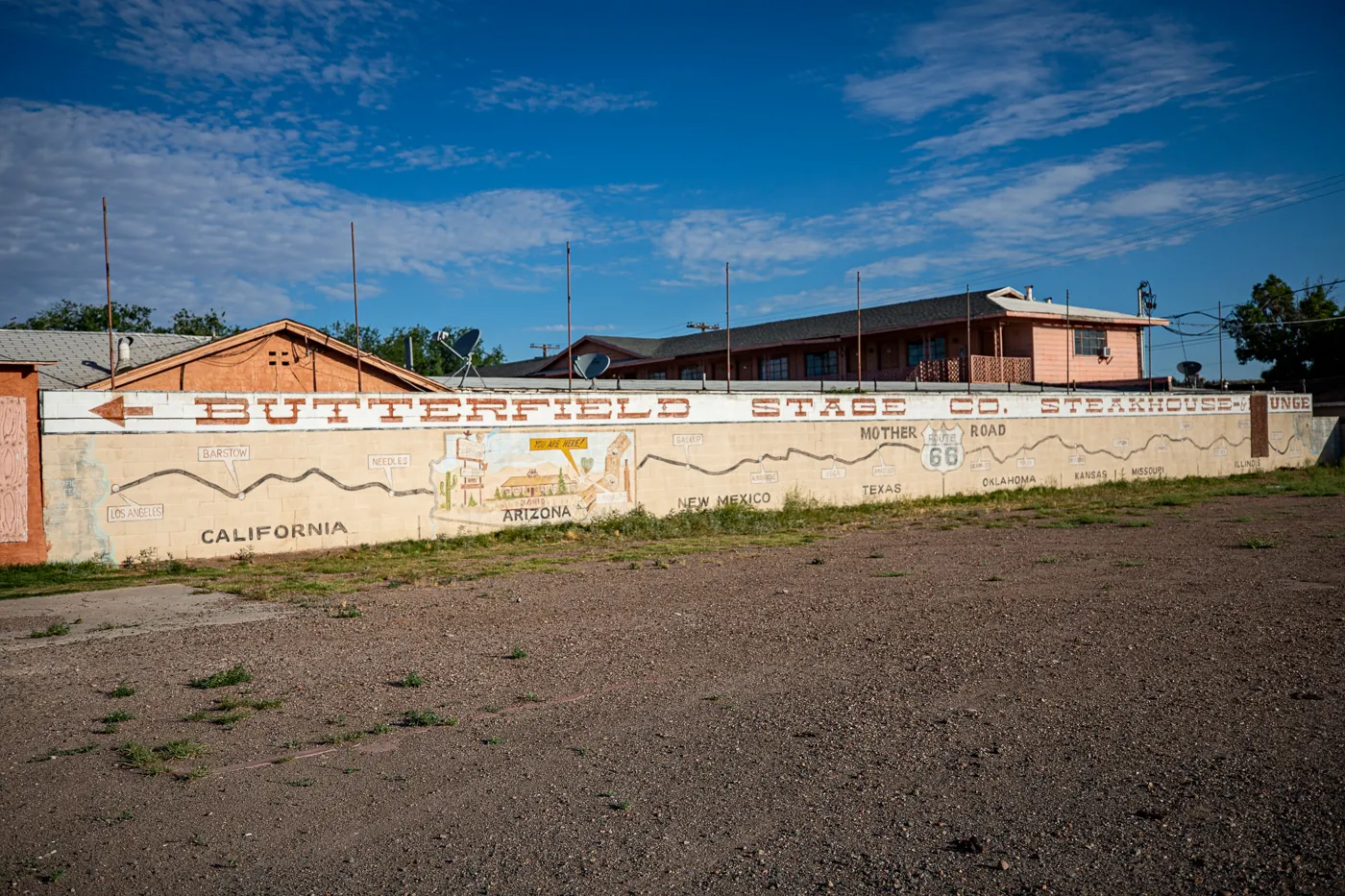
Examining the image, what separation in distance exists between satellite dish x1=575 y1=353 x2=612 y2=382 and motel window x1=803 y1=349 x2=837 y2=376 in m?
18.8

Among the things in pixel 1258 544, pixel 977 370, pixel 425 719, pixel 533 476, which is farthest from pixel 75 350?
pixel 977 370

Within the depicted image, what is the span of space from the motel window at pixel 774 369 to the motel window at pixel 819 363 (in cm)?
102

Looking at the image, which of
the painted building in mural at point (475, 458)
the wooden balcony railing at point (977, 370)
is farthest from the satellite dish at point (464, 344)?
the wooden balcony railing at point (977, 370)

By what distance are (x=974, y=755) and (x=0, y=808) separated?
519 centimetres

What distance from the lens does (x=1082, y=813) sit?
14.8 feet

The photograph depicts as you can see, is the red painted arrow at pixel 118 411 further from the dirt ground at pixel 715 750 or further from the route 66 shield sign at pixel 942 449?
the route 66 shield sign at pixel 942 449

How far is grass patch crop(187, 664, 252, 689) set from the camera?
7.14 m

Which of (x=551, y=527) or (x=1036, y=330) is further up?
(x=1036, y=330)

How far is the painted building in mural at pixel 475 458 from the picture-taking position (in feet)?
47.1

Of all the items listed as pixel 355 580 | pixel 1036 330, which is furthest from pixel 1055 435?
pixel 355 580

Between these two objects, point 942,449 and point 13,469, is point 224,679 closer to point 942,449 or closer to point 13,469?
point 13,469

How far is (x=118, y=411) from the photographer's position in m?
14.3

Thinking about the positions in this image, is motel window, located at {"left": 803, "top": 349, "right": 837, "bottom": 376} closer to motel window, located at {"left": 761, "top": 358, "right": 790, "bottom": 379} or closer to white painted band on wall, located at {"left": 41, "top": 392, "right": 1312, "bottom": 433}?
motel window, located at {"left": 761, "top": 358, "right": 790, "bottom": 379}

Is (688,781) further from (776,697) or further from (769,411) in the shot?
(769,411)
